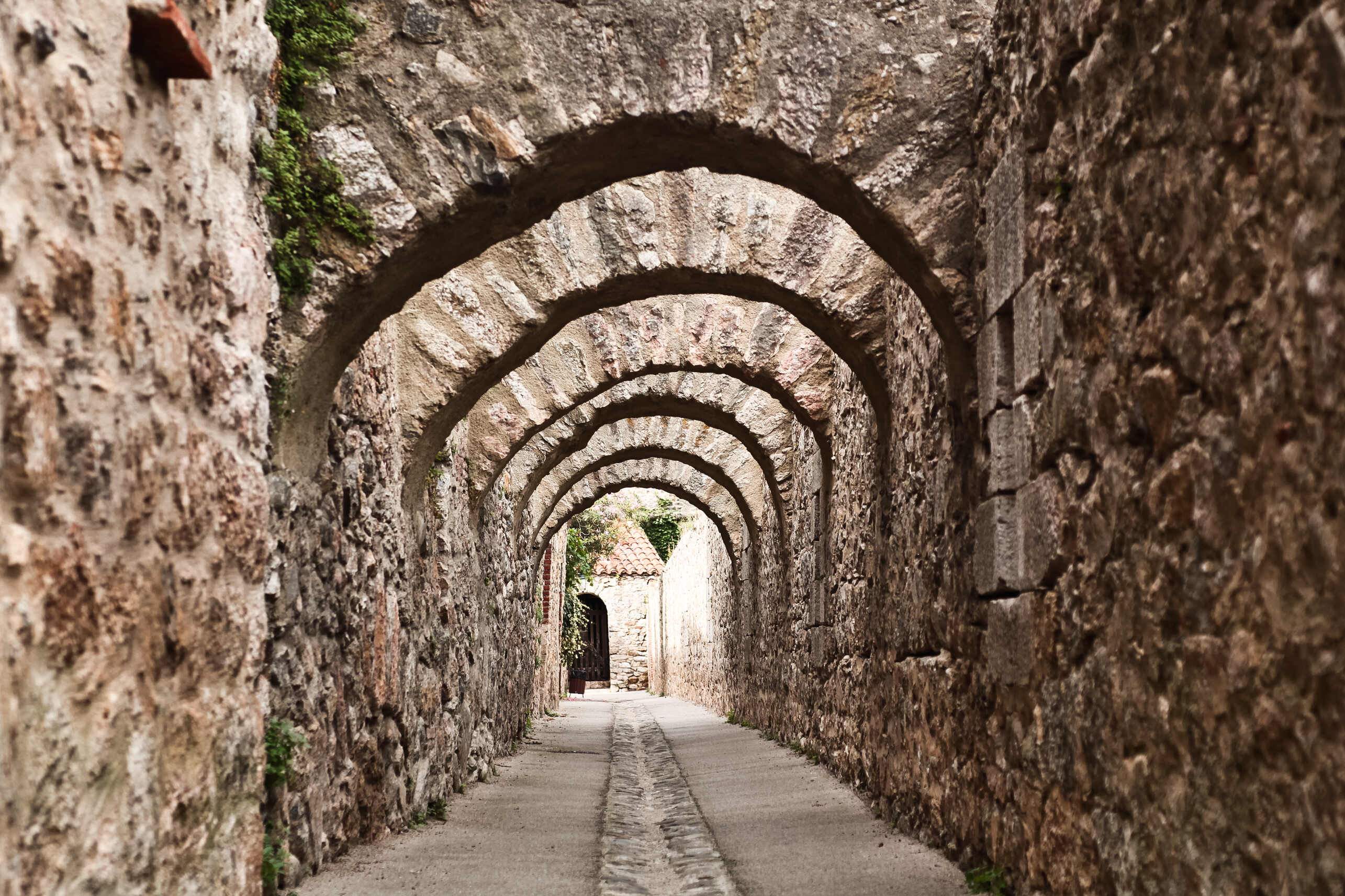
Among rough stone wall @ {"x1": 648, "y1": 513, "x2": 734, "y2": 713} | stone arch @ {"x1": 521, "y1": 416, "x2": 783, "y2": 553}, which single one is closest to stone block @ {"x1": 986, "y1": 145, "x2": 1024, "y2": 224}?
stone arch @ {"x1": 521, "y1": 416, "x2": 783, "y2": 553}

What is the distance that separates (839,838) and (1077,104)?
8.77 feet

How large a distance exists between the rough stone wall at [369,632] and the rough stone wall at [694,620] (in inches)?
286

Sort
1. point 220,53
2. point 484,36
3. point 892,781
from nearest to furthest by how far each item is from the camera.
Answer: point 220,53
point 484,36
point 892,781

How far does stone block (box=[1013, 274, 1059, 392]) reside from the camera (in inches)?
108

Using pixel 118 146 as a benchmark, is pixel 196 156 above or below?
above

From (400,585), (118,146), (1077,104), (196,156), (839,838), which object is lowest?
(839,838)

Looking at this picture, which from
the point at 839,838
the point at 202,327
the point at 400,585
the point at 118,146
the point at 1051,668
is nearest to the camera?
the point at 118,146

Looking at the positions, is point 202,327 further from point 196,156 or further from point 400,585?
point 400,585

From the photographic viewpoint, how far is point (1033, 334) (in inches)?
113

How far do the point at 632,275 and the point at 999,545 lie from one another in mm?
2780

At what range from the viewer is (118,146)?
1899 mm

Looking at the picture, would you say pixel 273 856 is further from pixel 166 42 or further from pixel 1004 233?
pixel 1004 233

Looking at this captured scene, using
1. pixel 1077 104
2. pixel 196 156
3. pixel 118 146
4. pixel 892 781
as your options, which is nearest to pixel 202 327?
pixel 196 156

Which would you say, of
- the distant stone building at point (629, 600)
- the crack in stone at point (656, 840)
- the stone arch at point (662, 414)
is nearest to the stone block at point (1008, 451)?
the crack in stone at point (656, 840)
